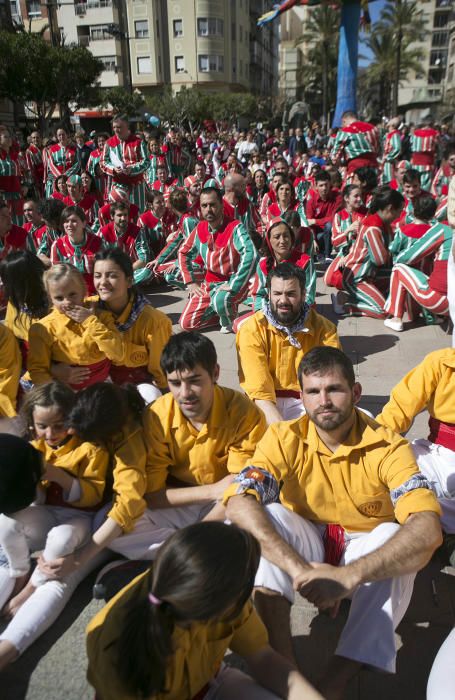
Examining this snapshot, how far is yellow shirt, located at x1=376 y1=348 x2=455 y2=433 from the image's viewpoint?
2494mm

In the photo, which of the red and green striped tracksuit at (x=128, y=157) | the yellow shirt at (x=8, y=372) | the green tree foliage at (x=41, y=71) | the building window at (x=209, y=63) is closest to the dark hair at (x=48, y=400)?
the yellow shirt at (x=8, y=372)

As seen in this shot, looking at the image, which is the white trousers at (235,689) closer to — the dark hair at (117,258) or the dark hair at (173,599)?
the dark hair at (173,599)

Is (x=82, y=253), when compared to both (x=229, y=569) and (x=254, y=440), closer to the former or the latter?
(x=254, y=440)

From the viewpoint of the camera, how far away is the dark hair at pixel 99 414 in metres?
2.31

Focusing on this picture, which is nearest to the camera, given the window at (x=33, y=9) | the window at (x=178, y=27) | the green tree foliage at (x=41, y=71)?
the green tree foliage at (x=41, y=71)

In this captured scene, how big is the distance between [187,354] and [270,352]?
115 centimetres

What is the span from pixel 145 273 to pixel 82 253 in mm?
1353

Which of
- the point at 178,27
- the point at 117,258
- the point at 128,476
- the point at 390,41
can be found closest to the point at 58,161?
the point at 117,258

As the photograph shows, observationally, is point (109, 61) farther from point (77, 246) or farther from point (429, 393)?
point (429, 393)

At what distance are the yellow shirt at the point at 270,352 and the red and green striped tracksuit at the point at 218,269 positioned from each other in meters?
2.09

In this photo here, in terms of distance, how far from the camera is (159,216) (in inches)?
303

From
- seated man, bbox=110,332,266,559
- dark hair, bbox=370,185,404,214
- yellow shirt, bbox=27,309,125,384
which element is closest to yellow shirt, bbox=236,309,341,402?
seated man, bbox=110,332,266,559

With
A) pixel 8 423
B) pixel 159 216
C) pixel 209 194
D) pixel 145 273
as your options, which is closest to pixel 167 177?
pixel 159 216

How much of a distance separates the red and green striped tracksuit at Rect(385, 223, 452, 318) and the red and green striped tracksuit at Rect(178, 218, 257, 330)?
1.51 m
